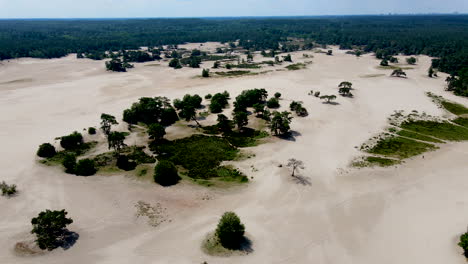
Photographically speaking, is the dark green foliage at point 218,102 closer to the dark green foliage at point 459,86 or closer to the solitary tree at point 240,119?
the solitary tree at point 240,119

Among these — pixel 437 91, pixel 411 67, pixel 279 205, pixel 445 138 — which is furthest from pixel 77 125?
pixel 411 67

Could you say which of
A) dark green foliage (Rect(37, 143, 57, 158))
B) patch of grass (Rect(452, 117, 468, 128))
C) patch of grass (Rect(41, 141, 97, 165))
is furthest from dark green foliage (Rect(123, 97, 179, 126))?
patch of grass (Rect(452, 117, 468, 128))

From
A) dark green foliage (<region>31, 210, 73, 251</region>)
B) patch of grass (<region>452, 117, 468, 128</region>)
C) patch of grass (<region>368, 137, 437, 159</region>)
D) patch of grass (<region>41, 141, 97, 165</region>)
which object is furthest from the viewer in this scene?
patch of grass (<region>452, 117, 468, 128</region>)

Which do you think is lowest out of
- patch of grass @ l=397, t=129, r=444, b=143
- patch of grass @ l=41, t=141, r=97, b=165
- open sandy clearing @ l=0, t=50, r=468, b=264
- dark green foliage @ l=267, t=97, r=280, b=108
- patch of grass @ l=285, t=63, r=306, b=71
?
open sandy clearing @ l=0, t=50, r=468, b=264

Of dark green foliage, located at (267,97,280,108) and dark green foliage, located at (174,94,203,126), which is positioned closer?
dark green foliage, located at (174,94,203,126)

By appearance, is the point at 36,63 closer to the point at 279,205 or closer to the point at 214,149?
the point at 214,149

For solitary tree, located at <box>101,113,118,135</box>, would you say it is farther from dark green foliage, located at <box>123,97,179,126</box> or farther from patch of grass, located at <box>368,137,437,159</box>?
patch of grass, located at <box>368,137,437,159</box>
